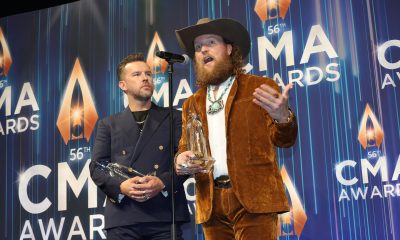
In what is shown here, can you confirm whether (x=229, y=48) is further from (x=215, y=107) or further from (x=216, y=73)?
(x=215, y=107)

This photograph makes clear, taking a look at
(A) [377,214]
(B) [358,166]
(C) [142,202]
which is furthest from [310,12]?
(C) [142,202]

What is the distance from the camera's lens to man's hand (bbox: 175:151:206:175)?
10.0ft

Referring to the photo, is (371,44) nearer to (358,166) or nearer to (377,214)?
(358,166)

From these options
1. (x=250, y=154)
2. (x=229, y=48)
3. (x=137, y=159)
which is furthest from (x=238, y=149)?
(x=137, y=159)

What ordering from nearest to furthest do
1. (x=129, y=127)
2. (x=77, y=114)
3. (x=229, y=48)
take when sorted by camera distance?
1. (x=229, y=48)
2. (x=129, y=127)
3. (x=77, y=114)

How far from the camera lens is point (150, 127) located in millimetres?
3869

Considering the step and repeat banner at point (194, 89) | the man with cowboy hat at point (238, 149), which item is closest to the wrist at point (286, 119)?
the man with cowboy hat at point (238, 149)

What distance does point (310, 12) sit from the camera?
4.71 metres

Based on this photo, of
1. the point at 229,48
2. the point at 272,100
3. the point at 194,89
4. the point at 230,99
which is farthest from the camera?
the point at 194,89

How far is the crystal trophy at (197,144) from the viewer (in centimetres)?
306

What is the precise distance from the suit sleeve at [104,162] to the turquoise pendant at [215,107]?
30.9 inches

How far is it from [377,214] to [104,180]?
196cm

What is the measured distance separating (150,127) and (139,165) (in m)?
0.27

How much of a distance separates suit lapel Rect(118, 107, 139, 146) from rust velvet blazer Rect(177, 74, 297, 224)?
68 cm
